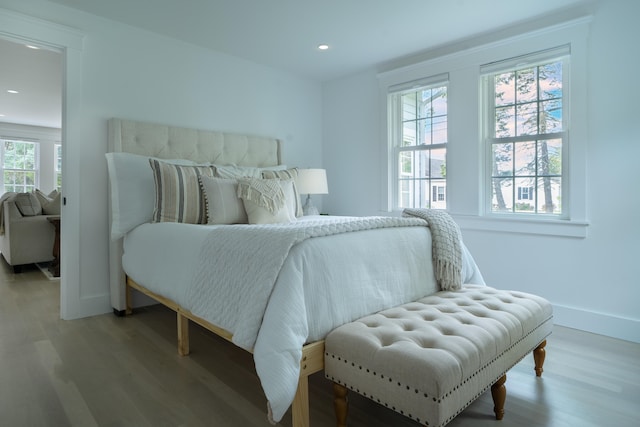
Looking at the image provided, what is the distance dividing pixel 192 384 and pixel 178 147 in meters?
2.17

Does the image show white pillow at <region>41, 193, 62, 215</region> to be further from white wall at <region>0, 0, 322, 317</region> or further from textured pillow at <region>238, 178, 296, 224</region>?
textured pillow at <region>238, 178, 296, 224</region>

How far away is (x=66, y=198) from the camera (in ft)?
9.73

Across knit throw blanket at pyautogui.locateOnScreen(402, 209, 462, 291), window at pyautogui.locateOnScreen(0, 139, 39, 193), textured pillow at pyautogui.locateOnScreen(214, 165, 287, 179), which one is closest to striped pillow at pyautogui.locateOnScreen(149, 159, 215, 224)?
textured pillow at pyautogui.locateOnScreen(214, 165, 287, 179)

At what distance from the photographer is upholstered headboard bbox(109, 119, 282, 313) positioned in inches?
121

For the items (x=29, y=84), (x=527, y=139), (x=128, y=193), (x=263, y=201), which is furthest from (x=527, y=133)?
(x=29, y=84)

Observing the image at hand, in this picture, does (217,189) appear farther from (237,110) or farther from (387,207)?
(387,207)

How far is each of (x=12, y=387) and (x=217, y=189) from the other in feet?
5.23

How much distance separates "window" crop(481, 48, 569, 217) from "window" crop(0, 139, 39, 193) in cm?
875

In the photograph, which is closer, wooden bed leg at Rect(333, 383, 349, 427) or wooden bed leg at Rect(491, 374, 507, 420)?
wooden bed leg at Rect(333, 383, 349, 427)

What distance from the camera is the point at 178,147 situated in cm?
344

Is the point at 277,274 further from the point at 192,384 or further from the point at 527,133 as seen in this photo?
the point at 527,133

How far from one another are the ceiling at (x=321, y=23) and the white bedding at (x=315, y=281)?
1759 millimetres

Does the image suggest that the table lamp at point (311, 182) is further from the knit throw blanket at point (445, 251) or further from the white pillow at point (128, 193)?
the knit throw blanket at point (445, 251)

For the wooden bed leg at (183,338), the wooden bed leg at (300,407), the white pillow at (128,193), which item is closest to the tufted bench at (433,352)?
the wooden bed leg at (300,407)
